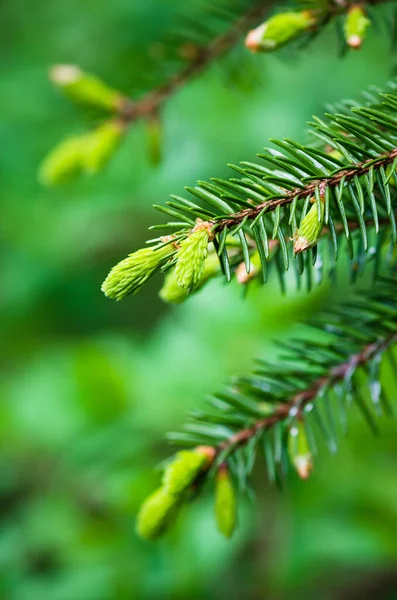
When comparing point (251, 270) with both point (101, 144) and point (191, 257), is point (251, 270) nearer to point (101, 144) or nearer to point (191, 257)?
point (191, 257)

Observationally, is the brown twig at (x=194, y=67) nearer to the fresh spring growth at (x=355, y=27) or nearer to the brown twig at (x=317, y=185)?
the fresh spring growth at (x=355, y=27)

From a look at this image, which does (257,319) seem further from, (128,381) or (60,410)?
(60,410)

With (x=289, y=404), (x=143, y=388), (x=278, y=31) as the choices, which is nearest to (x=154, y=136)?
(x=278, y=31)

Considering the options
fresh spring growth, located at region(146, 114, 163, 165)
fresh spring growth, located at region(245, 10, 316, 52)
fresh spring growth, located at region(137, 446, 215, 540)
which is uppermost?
fresh spring growth, located at region(146, 114, 163, 165)

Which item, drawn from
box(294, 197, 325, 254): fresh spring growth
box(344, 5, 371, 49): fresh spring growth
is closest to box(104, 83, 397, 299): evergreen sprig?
box(294, 197, 325, 254): fresh spring growth

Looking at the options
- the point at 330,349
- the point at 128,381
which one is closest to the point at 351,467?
the point at 128,381

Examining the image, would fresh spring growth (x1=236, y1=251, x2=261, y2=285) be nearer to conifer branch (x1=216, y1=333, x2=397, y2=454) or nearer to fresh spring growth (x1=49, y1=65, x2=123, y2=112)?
conifer branch (x1=216, y1=333, x2=397, y2=454)
